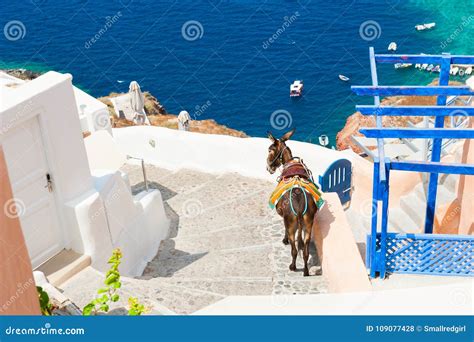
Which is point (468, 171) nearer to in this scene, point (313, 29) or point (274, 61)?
point (274, 61)

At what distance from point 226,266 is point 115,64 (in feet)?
161

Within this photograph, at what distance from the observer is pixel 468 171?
9.79 meters

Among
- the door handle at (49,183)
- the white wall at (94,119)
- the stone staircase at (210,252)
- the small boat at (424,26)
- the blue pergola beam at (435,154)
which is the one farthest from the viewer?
the small boat at (424,26)

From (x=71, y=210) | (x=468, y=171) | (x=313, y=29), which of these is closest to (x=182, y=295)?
(x=71, y=210)

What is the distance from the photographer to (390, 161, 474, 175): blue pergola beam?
9.81m

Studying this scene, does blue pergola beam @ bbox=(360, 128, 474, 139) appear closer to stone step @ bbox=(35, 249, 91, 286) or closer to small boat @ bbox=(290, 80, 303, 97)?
stone step @ bbox=(35, 249, 91, 286)

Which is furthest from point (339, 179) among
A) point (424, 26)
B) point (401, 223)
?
point (424, 26)

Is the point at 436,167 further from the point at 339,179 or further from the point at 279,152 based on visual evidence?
the point at 339,179

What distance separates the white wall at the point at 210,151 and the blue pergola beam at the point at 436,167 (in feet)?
15.3

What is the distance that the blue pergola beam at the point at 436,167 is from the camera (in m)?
9.81

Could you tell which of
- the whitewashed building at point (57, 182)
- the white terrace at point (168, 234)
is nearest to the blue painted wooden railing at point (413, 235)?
the white terrace at point (168, 234)

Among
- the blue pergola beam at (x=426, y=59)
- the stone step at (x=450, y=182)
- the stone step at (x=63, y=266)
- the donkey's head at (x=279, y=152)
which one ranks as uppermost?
the blue pergola beam at (x=426, y=59)

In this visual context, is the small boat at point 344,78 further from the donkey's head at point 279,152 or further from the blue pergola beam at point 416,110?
the blue pergola beam at point 416,110

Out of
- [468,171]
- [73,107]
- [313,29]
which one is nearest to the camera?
A: [468,171]
